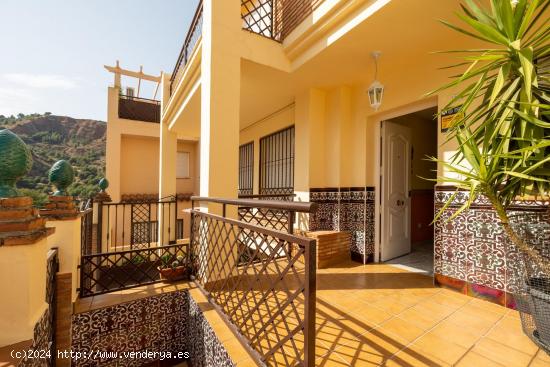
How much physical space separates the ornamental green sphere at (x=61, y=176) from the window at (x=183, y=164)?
8258 mm

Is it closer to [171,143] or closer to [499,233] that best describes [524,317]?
[499,233]

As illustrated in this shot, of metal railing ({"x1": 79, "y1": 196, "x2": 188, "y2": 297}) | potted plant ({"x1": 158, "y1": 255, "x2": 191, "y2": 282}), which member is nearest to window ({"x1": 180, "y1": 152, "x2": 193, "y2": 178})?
metal railing ({"x1": 79, "y1": 196, "x2": 188, "y2": 297})

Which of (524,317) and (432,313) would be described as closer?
(524,317)

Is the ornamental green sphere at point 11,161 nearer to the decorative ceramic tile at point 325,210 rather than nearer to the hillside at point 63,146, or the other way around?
the decorative ceramic tile at point 325,210

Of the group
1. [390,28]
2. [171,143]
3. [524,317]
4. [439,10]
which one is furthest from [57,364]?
[171,143]

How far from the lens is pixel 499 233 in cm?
245

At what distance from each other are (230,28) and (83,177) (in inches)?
637

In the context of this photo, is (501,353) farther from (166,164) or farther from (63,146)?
(63,146)

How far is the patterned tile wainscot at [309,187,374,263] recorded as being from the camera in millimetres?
3902

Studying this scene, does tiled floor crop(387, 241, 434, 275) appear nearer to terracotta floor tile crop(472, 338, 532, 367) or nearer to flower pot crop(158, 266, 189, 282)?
terracotta floor tile crop(472, 338, 532, 367)

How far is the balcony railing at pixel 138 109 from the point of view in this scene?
29.8 feet

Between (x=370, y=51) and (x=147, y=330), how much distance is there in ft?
14.3

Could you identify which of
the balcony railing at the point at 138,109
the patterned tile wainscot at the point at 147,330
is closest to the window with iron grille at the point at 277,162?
the patterned tile wainscot at the point at 147,330

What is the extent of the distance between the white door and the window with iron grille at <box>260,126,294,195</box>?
187 cm
